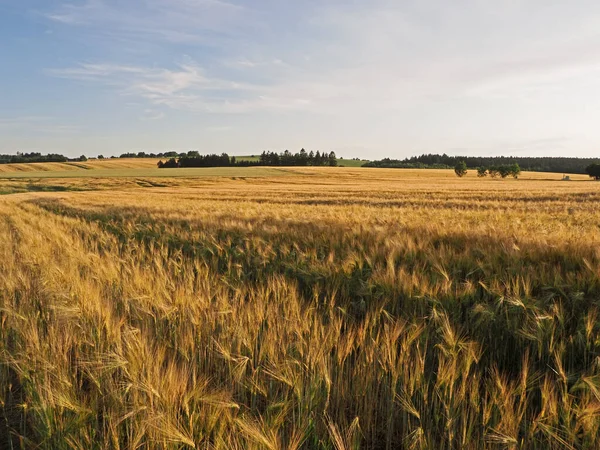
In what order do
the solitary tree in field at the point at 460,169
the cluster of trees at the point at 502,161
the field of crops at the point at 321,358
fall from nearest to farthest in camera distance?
the field of crops at the point at 321,358 → the solitary tree in field at the point at 460,169 → the cluster of trees at the point at 502,161

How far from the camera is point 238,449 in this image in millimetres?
1402

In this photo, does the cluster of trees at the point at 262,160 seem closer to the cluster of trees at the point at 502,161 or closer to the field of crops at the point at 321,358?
the cluster of trees at the point at 502,161

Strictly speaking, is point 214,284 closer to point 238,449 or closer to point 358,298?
point 358,298

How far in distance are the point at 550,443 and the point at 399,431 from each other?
652 millimetres

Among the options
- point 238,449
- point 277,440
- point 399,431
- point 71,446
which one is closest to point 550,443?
point 399,431

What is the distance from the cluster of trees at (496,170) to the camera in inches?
3777

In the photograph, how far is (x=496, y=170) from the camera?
10450 centimetres

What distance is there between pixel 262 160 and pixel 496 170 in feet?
237

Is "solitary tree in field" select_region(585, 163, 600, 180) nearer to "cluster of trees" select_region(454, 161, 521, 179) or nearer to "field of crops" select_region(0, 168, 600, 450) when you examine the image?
"cluster of trees" select_region(454, 161, 521, 179)

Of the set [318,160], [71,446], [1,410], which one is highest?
[318,160]

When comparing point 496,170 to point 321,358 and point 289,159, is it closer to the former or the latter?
point 289,159

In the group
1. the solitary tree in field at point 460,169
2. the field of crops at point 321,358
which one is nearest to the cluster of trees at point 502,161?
the solitary tree in field at point 460,169

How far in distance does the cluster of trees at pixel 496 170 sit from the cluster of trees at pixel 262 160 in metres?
44.1

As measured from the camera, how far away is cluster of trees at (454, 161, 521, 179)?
9594cm
